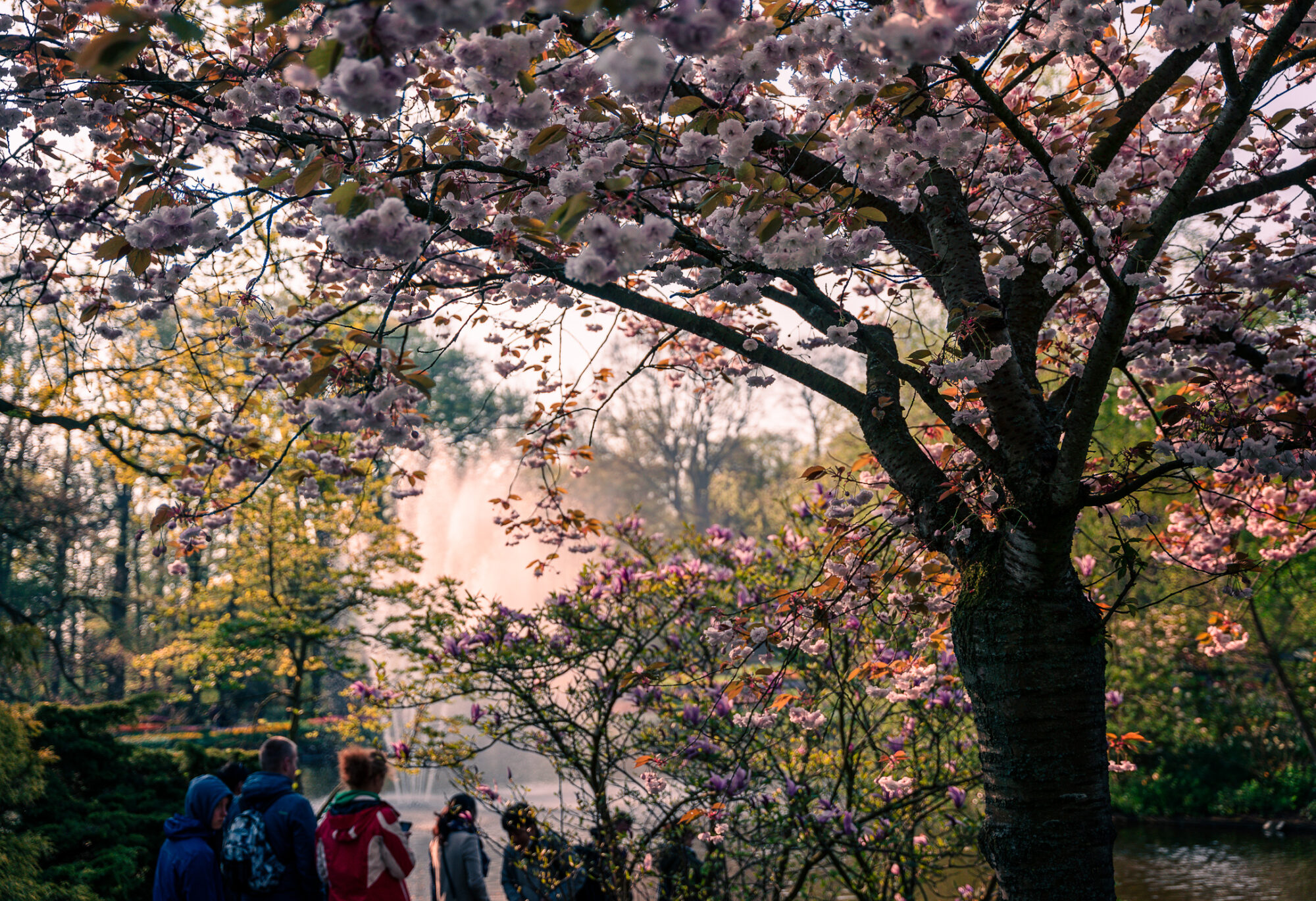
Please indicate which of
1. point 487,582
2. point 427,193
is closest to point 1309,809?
point 427,193

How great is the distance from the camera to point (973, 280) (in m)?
2.95

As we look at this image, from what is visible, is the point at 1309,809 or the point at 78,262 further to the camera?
the point at 1309,809

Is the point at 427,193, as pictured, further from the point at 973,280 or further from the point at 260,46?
the point at 973,280

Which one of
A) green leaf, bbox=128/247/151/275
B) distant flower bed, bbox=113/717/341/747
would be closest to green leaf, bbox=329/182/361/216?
green leaf, bbox=128/247/151/275

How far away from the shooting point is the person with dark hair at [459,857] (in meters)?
4.22

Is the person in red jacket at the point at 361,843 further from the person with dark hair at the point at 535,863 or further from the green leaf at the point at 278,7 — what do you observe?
the green leaf at the point at 278,7

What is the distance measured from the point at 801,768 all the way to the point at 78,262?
536cm

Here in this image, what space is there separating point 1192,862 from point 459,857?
9.50 meters

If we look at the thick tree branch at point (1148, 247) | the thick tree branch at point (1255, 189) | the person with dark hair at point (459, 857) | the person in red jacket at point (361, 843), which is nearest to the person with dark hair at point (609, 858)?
the person with dark hair at point (459, 857)

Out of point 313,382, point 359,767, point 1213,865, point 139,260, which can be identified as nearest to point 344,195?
point 313,382

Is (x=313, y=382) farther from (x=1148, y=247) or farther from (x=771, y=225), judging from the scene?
(x=1148, y=247)

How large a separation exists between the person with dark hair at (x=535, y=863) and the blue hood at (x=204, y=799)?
140 cm

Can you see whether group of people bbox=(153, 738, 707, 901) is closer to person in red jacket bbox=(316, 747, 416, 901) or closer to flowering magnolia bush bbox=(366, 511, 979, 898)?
person in red jacket bbox=(316, 747, 416, 901)

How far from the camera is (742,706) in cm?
464
